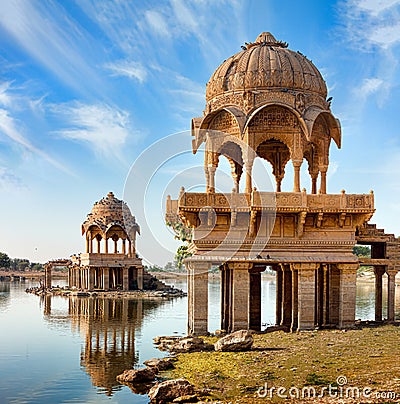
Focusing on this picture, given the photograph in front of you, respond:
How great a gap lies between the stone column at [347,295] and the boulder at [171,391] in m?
8.11

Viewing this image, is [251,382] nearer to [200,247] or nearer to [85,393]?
[85,393]

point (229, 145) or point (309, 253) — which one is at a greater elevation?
point (229, 145)

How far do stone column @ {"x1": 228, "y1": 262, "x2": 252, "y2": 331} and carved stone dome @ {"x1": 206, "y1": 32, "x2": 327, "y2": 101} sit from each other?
5645 mm

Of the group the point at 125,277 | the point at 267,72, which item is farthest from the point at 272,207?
the point at 125,277

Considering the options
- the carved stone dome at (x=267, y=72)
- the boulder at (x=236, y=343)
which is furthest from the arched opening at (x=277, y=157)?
the boulder at (x=236, y=343)

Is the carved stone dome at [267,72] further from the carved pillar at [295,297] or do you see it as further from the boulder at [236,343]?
the boulder at [236,343]

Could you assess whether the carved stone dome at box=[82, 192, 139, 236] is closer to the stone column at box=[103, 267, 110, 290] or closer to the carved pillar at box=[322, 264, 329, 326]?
the stone column at box=[103, 267, 110, 290]

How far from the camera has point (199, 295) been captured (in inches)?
736

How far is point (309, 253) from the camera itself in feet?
63.5

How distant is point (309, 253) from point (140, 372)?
6.98 meters

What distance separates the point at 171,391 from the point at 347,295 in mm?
8664

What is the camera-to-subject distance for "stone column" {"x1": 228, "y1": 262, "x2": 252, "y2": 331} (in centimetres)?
1880

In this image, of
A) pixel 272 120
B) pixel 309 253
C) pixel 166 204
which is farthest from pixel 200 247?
pixel 272 120

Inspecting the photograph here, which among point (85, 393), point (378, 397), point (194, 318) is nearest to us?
point (378, 397)
